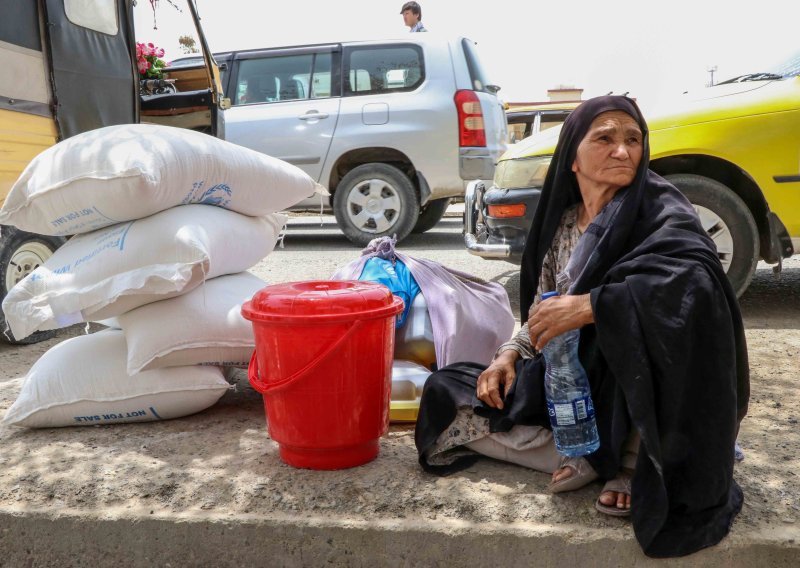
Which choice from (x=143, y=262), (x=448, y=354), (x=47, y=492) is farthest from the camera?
(x=448, y=354)

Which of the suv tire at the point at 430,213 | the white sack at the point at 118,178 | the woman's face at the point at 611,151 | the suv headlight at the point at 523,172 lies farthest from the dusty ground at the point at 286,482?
the suv tire at the point at 430,213

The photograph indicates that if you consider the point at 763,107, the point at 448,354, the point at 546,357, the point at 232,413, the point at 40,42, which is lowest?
the point at 232,413

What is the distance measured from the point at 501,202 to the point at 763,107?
1632 millimetres

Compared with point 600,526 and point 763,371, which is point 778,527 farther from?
point 763,371

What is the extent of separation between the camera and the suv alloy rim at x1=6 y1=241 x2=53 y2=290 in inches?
168

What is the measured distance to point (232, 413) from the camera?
3.05 meters

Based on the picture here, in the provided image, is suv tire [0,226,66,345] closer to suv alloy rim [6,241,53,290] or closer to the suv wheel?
suv alloy rim [6,241,53,290]

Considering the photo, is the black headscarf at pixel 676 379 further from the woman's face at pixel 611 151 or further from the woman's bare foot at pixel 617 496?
the woman's face at pixel 611 151

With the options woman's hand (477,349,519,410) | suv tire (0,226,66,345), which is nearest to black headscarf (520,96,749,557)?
woman's hand (477,349,519,410)

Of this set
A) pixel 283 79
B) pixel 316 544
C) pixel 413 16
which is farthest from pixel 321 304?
pixel 413 16

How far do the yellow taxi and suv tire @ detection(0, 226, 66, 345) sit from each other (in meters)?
3.11

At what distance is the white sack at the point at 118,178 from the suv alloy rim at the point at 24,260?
145cm

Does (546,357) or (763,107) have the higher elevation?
(763,107)

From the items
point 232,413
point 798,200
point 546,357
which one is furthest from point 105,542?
point 798,200
